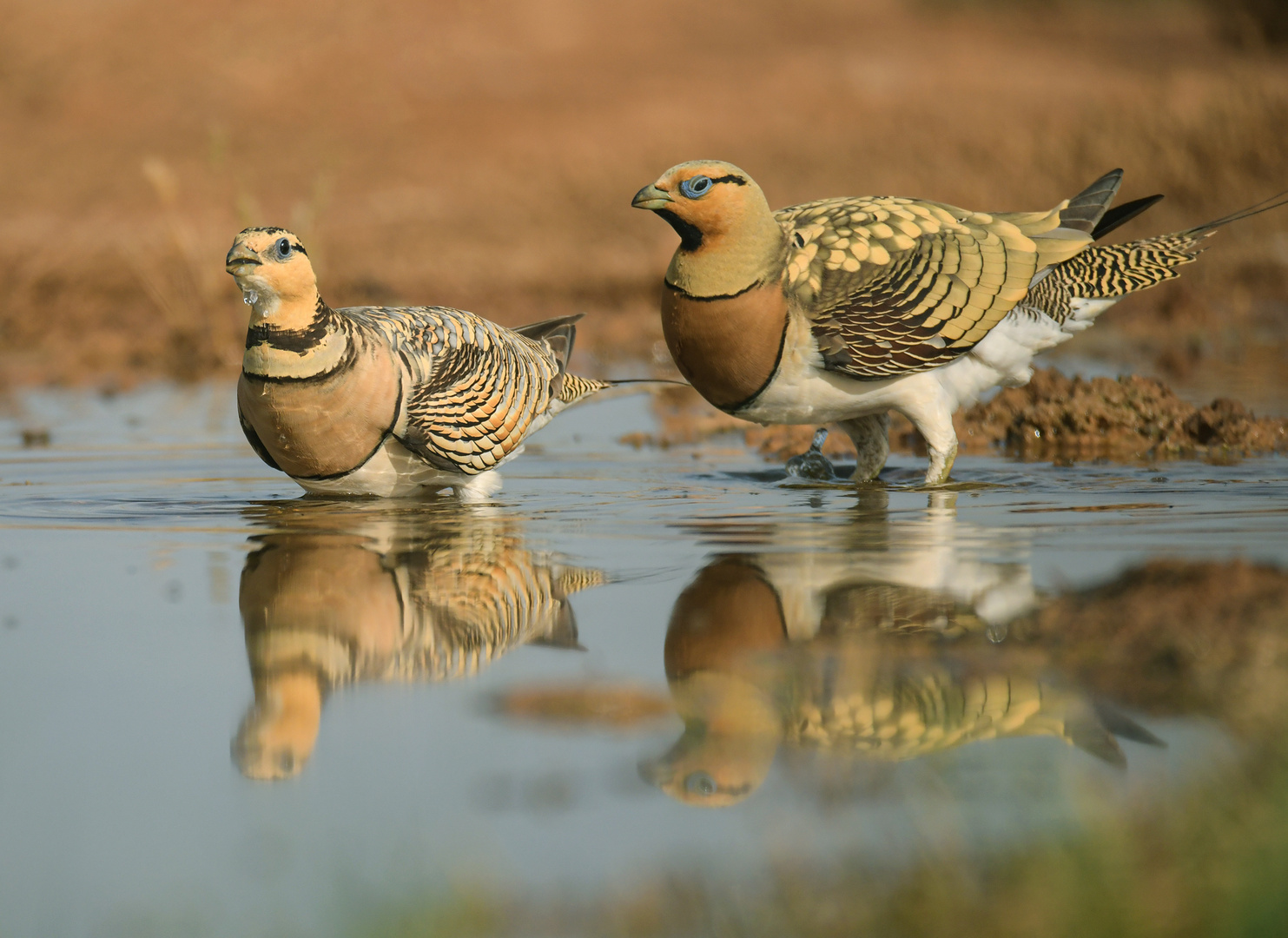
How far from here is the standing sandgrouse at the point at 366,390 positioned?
5.99 m

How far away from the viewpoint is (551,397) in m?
7.34

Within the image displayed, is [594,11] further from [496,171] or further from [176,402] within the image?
[176,402]

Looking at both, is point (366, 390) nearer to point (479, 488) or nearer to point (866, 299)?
point (479, 488)

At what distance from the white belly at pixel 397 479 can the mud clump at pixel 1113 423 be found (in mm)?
2758

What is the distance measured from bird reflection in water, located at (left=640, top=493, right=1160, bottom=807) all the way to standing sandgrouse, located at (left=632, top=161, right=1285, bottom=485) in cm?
146

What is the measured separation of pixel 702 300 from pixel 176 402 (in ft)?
18.3

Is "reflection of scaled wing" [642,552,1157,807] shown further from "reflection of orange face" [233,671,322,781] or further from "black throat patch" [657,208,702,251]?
"black throat patch" [657,208,702,251]

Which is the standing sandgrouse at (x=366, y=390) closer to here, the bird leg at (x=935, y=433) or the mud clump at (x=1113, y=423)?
the bird leg at (x=935, y=433)

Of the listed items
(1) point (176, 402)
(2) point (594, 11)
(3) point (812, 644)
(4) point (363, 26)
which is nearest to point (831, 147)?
(2) point (594, 11)

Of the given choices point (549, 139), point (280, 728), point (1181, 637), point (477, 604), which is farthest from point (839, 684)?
point (549, 139)

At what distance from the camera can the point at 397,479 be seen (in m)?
6.52

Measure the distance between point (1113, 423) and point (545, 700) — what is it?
16.9 ft

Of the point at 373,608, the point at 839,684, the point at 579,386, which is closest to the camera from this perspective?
the point at 839,684

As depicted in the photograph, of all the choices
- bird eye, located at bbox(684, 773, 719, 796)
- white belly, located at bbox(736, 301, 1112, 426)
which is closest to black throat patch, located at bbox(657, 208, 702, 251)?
white belly, located at bbox(736, 301, 1112, 426)
